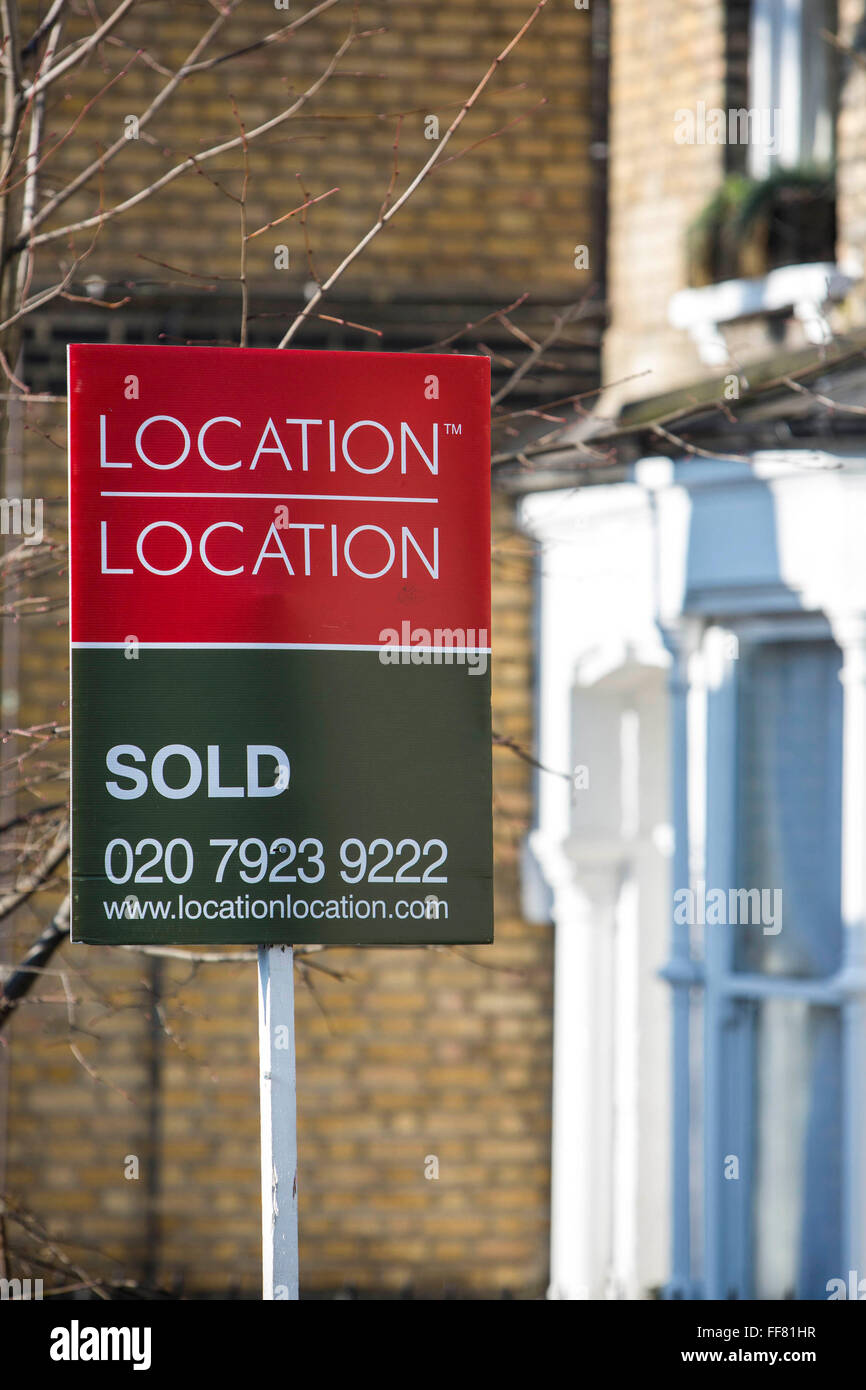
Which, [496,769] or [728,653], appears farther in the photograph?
[496,769]

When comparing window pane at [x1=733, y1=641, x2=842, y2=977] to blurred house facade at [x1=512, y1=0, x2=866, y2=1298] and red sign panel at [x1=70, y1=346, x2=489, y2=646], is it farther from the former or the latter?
red sign panel at [x1=70, y1=346, x2=489, y2=646]

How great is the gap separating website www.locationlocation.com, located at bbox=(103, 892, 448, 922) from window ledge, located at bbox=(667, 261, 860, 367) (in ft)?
7.60

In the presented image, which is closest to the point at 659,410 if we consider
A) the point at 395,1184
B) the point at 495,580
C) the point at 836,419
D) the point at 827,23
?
the point at 836,419

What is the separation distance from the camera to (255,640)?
2.63 meters

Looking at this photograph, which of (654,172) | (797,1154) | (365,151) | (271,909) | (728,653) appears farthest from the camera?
(365,151)

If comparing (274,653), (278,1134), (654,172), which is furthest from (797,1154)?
(654,172)

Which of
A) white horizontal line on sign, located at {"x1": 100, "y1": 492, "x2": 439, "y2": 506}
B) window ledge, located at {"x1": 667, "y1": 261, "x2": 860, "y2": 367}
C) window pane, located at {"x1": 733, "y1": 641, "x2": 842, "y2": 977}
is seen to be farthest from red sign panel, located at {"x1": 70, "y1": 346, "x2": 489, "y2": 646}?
window pane, located at {"x1": 733, "y1": 641, "x2": 842, "y2": 977}

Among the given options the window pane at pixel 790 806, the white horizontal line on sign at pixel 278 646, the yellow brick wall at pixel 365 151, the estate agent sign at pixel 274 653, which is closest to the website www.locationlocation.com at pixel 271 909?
the estate agent sign at pixel 274 653

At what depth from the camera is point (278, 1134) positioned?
8.59 ft

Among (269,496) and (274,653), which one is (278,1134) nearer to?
(274,653)

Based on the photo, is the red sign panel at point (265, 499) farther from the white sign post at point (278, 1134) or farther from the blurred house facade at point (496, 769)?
the blurred house facade at point (496, 769)

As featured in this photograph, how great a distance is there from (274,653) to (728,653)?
92.1 inches

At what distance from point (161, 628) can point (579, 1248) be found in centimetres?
331
